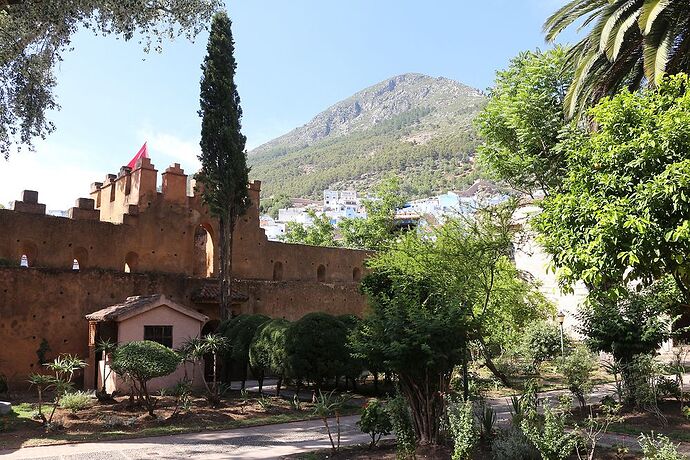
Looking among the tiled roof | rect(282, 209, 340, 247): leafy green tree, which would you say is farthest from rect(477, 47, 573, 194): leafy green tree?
rect(282, 209, 340, 247): leafy green tree

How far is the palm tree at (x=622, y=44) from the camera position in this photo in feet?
42.7

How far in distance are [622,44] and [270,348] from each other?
1305 centimetres

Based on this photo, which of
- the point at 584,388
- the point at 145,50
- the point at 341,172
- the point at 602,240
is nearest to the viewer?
the point at 602,240

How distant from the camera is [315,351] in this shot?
1670 cm

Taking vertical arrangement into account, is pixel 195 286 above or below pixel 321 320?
above

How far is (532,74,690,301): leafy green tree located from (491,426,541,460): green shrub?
8.71 feet

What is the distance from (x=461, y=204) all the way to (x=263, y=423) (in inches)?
427

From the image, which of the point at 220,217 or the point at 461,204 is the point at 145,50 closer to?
the point at 220,217

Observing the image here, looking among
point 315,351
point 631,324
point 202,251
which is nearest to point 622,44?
point 631,324

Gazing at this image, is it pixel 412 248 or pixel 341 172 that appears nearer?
pixel 412 248

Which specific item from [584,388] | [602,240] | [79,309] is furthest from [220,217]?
[602,240]

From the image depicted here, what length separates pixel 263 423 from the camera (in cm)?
1449

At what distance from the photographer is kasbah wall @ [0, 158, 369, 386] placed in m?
20.0

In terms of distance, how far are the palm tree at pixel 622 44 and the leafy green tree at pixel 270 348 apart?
1073cm
